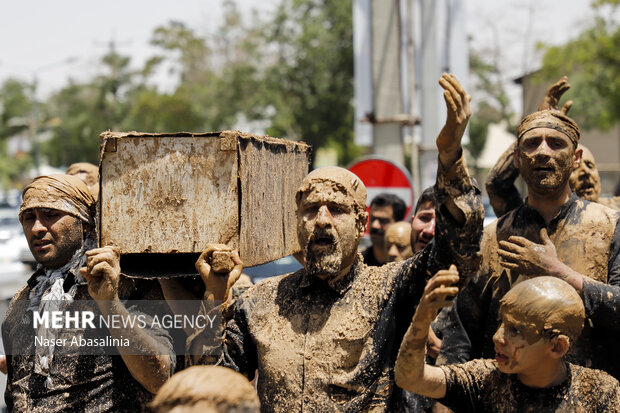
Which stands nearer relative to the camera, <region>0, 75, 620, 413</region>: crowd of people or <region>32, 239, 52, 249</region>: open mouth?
<region>0, 75, 620, 413</region>: crowd of people

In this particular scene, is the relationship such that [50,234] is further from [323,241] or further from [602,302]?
[602,302]

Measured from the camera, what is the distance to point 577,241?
11.7 feet

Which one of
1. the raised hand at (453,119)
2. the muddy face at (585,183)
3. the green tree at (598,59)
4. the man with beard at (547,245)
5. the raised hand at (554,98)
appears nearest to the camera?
the raised hand at (453,119)

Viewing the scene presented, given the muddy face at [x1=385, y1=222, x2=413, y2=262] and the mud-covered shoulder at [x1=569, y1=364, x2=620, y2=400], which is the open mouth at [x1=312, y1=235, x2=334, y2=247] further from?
the muddy face at [x1=385, y1=222, x2=413, y2=262]

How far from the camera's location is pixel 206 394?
2064 millimetres

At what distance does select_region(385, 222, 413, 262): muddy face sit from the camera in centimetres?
513

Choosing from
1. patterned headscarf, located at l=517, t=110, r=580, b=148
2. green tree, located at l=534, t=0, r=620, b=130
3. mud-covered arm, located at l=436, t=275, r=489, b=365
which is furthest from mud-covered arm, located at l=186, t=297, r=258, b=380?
green tree, located at l=534, t=0, r=620, b=130

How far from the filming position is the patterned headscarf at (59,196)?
3.56 metres

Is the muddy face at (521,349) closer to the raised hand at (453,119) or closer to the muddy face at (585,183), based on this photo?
the raised hand at (453,119)

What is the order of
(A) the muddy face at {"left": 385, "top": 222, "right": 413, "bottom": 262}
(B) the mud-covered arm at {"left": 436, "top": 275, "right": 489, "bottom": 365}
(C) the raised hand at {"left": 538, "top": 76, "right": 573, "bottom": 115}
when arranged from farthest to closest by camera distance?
(A) the muddy face at {"left": 385, "top": 222, "right": 413, "bottom": 262}
(C) the raised hand at {"left": 538, "top": 76, "right": 573, "bottom": 115}
(B) the mud-covered arm at {"left": 436, "top": 275, "right": 489, "bottom": 365}

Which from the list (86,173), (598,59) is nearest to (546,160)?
(86,173)

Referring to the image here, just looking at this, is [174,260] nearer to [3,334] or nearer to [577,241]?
[3,334]

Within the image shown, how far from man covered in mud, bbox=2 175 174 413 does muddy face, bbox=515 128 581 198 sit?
184cm

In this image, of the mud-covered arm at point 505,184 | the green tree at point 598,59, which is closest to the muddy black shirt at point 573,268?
the mud-covered arm at point 505,184
